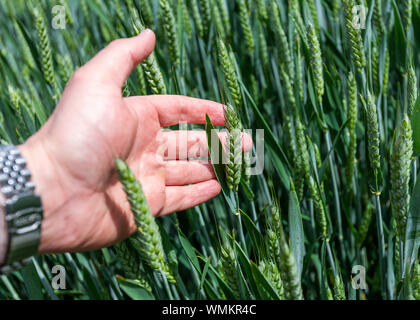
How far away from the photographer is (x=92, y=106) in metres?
0.76

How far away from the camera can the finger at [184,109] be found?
93 centimetres

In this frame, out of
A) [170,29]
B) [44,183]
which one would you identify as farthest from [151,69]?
[44,183]

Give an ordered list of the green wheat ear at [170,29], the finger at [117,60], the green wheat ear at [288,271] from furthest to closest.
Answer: the green wheat ear at [170,29] < the finger at [117,60] < the green wheat ear at [288,271]

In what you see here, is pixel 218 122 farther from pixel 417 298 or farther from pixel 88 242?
pixel 417 298

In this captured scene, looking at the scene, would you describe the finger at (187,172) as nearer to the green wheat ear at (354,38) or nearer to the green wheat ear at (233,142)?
the green wheat ear at (233,142)

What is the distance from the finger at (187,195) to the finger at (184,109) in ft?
0.50

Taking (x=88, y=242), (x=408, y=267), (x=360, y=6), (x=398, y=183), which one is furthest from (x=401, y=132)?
(x=88, y=242)

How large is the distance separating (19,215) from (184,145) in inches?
16.6

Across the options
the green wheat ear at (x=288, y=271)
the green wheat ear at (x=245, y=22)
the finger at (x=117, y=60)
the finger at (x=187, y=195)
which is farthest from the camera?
the green wheat ear at (x=245, y=22)

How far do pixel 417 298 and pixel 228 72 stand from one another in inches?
21.7

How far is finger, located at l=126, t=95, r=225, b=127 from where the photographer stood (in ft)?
3.05

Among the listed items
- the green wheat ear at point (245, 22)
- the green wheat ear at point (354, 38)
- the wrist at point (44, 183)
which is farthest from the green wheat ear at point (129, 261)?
the green wheat ear at point (245, 22)

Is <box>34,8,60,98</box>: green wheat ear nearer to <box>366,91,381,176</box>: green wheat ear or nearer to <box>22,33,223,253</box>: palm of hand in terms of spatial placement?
<box>22,33,223,253</box>: palm of hand

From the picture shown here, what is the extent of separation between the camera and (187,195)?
2.96 feet
